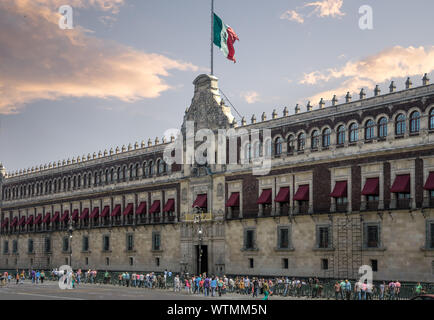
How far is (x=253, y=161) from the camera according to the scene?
193ft

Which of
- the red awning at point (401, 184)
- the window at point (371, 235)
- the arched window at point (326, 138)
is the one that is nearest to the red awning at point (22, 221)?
the arched window at point (326, 138)

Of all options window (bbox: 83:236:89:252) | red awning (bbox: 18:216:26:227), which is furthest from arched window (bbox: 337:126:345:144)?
red awning (bbox: 18:216:26:227)

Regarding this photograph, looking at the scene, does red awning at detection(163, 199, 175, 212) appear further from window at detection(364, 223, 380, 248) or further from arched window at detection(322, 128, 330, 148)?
window at detection(364, 223, 380, 248)

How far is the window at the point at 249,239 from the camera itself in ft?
191

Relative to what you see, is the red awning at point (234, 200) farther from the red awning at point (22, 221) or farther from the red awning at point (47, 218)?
the red awning at point (22, 221)

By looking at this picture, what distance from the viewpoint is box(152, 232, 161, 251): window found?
69.7m

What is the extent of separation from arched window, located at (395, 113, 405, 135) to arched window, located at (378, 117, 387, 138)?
103 cm

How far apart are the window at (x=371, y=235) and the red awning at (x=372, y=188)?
2525 mm

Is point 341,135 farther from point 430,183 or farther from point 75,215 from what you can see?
point 75,215

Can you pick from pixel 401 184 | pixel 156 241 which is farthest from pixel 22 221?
pixel 401 184

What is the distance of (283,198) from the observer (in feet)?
180
